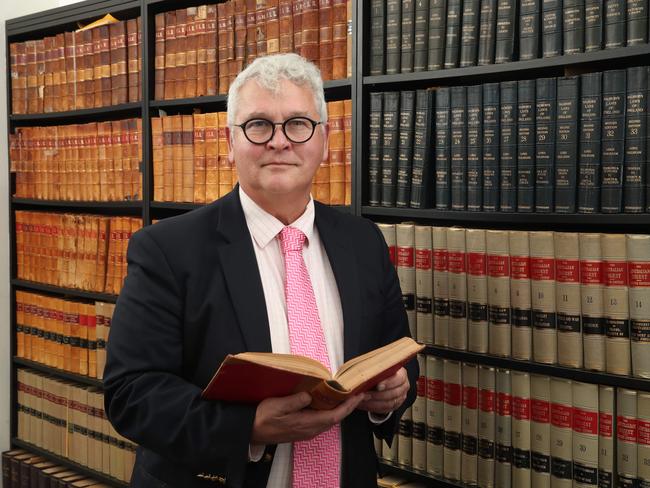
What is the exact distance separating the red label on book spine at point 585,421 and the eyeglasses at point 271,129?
1.01 metres

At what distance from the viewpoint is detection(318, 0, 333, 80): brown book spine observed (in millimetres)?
2336

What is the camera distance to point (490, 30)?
201 cm

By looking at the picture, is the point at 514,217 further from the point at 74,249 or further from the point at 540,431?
the point at 74,249

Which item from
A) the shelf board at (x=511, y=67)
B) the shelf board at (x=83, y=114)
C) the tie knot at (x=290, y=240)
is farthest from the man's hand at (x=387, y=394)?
the shelf board at (x=83, y=114)

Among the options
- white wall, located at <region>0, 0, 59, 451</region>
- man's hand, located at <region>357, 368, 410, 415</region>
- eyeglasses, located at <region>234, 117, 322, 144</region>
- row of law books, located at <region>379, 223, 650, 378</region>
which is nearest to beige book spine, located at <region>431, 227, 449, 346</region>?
row of law books, located at <region>379, 223, 650, 378</region>

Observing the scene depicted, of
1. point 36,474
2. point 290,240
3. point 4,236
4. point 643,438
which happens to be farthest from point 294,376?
point 4,236

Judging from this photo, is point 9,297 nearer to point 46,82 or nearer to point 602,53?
point 46,82

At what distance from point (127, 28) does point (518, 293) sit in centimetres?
185

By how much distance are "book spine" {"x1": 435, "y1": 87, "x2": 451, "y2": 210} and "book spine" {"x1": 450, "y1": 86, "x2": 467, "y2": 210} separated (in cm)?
1

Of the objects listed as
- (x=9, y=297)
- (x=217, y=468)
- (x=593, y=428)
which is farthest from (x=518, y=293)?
(x=9, y=297)

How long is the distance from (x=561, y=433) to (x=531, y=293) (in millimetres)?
369

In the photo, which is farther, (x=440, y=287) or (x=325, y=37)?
(x=325, y=37)

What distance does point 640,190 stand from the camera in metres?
1.78

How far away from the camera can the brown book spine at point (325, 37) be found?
234 cm
